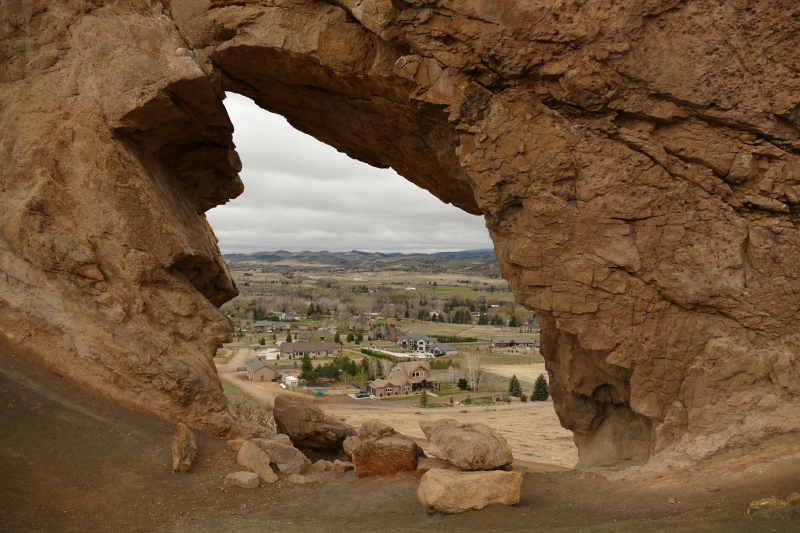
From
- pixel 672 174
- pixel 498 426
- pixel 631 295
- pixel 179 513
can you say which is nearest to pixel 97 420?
pixel 179 513

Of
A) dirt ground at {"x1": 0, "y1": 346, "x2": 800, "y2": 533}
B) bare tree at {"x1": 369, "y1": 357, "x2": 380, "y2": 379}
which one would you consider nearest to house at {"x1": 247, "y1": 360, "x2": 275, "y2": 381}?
bare tree at {"x1": 369, "y1": 357, "x2": 380, "y2": 379}

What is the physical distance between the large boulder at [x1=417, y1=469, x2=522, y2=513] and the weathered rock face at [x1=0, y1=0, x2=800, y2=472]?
3.49 metres

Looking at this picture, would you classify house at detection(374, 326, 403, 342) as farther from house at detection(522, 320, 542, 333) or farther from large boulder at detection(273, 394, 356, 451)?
large boulder at detection(273, 394, 356, 451)

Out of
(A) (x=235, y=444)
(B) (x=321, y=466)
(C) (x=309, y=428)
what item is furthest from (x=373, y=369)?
(A) (x=235, y=444)

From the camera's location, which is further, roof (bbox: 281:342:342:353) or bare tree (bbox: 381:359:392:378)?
roof (bbox: 281:342:342:353)

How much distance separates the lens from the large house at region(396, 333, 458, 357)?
86.1m

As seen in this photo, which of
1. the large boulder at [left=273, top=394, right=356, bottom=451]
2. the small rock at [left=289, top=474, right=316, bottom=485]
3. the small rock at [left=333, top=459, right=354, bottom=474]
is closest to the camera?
the small rock at [left=289, top=474, right=316, bottom=485]

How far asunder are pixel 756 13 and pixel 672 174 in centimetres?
327

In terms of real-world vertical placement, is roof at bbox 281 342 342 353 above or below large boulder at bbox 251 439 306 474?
below

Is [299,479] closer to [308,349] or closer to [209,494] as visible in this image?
[209,494]

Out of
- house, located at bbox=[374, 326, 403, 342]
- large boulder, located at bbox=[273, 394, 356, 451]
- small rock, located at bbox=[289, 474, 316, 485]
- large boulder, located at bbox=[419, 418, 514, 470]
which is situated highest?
large boulder, located at bbox=[419, 418, 514, 470]

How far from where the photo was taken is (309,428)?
16.7 meters

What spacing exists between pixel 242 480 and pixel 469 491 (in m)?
5.28

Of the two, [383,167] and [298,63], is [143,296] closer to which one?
[298,63]
